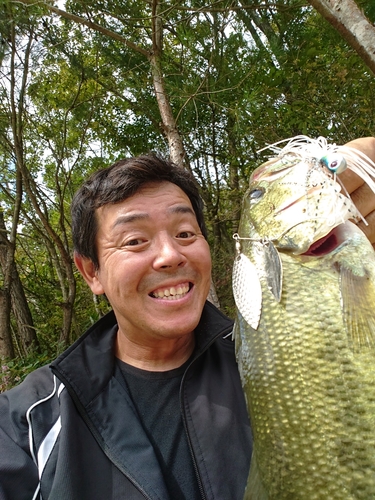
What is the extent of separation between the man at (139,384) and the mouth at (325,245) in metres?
0.26

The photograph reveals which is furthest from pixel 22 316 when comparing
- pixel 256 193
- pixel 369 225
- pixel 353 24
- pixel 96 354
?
pixel 369 225

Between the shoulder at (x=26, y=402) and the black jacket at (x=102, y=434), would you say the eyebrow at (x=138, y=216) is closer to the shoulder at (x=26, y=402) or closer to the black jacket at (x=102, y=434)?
the black jacket at (x=102, y=434)

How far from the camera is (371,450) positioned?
0.98 meters

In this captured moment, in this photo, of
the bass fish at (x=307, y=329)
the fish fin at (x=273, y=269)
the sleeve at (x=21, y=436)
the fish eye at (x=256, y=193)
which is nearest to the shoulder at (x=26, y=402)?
the sleeve at (x=21, y=436)

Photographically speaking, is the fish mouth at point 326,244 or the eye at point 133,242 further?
the eye at point 133,242

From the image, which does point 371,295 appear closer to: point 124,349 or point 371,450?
point 371,450

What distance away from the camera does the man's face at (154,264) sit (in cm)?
150

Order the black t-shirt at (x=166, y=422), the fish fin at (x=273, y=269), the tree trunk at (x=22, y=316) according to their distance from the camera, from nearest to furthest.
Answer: the fish fin at (x=273, y=269)
the black t-shirt at (x=166, y=422)
the tree trunk at (x=22, y=316)

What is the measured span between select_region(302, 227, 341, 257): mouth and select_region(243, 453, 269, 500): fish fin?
2.30 feet

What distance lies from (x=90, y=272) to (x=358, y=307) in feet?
4.04

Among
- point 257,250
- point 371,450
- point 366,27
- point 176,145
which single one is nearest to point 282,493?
point 371,450

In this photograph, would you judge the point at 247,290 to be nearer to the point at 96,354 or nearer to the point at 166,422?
the point at 166,422

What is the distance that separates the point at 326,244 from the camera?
1.36m

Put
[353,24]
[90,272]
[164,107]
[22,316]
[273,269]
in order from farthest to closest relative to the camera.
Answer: [22,316] < [164,107] < [353,24] < [90,272] < [273,269]
